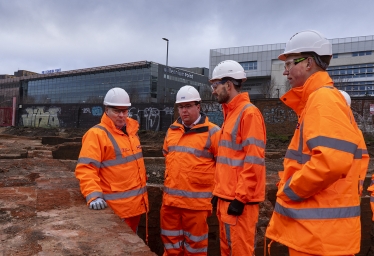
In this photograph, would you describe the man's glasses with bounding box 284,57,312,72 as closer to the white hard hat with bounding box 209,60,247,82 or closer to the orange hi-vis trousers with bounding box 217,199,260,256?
the white hard hat with bounding box 209,60,247,82

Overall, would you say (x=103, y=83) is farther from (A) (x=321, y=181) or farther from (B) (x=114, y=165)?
(A) (x=321, y=181)

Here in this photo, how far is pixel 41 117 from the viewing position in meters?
30.5

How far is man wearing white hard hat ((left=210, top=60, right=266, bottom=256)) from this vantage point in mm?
3076

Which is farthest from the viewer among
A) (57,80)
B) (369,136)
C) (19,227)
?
(57,80)

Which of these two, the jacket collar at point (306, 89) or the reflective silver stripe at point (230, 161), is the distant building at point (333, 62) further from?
the jacket collar at point (306, 89)

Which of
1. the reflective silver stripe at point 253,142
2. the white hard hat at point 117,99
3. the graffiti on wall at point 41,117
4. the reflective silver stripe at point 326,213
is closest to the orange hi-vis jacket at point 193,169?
the white hard hat at point 117,99

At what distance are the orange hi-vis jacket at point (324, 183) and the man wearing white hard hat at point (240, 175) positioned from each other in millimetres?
871

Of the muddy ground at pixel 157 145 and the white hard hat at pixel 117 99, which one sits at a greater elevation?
the white hard hat at pixel 117 99

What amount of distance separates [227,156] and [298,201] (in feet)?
4.11

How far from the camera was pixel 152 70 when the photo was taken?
2506 inches

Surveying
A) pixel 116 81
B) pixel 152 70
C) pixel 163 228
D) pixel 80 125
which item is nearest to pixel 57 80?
pixel 116 81

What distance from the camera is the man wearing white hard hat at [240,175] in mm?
3076

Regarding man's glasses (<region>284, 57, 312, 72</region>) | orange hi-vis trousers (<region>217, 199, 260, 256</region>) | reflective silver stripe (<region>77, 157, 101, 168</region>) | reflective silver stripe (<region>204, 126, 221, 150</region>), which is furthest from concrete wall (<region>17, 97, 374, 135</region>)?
man's glasses (<region>284, 57, 312, 72</region>)

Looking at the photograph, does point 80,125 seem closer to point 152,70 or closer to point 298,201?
point 298,201
